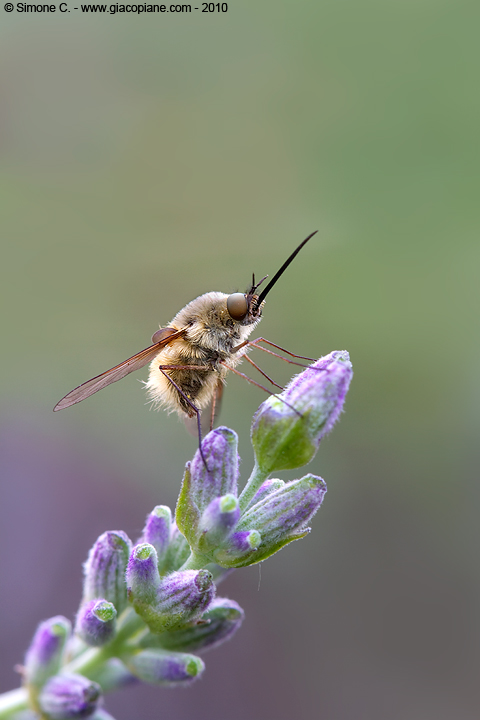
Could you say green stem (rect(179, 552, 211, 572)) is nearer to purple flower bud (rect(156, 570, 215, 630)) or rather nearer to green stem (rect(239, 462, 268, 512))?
purple flower bud (rect(156, 570, 215, 630))

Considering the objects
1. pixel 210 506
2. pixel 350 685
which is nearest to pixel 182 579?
pixel 210 506

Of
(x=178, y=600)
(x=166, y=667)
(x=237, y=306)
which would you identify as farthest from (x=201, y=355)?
(x=166, y=667)

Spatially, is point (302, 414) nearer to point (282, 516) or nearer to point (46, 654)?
point (282, 516)

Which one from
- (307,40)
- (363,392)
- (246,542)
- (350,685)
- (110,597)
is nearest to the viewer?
(246,542)

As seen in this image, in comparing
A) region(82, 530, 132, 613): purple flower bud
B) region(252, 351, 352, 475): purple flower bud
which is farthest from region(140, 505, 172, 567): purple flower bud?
region(252, 351, 352, 475): purple flower bud

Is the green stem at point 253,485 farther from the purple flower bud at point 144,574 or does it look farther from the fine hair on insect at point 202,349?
the fine hair on insect at point 202,349

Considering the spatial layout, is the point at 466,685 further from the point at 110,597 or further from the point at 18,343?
the point at 18,343
